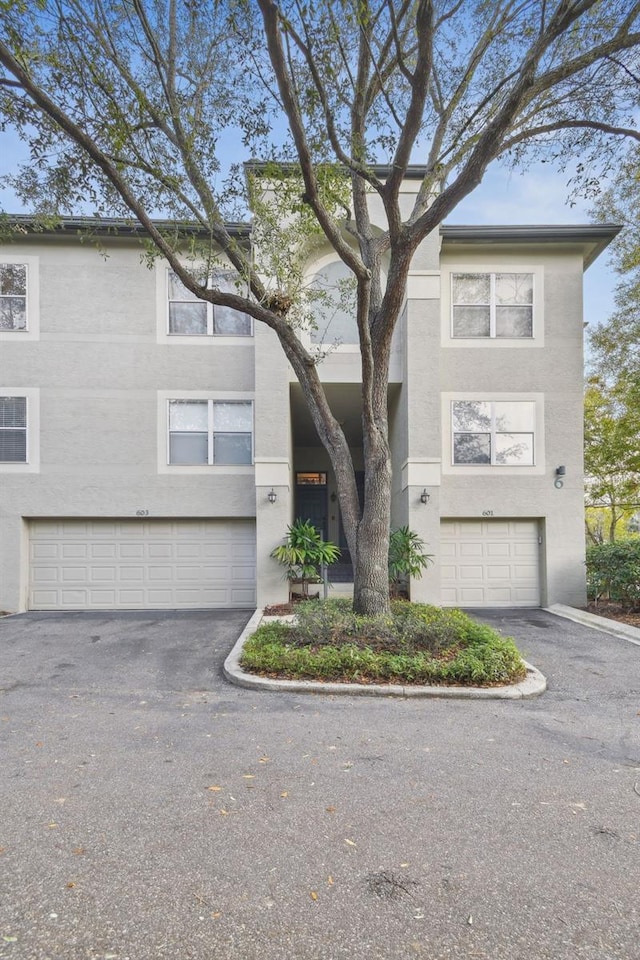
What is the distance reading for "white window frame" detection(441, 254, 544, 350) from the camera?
10.3 meters

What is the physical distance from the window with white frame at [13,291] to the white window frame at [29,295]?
7cm

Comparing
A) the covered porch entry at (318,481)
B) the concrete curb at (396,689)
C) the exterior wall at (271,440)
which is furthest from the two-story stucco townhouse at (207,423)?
the concrete curb at (396,689)

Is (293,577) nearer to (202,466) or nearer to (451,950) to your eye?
(202,466)

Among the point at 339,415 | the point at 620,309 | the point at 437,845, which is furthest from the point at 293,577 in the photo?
the point at 620,309

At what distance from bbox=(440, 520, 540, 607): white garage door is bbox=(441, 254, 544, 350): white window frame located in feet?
12.8

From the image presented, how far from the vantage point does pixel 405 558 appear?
30.3 feet

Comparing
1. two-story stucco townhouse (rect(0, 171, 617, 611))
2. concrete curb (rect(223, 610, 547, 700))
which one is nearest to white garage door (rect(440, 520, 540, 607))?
two-story stucco townhouse (rect(0, 171, 617, 611))

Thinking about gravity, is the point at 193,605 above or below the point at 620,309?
below

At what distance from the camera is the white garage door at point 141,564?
1028 centimetres

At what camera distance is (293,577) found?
955 cm

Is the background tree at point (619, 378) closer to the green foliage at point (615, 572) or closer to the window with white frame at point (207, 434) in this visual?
the green foliage at point (615, 572)

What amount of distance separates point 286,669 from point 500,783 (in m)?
2.67

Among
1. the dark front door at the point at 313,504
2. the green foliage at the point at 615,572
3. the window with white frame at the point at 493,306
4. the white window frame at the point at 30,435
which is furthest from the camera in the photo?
the dark front door at the point at 313,504

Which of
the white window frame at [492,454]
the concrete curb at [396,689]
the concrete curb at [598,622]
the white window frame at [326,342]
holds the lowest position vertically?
the concrete curb at [598,622]
